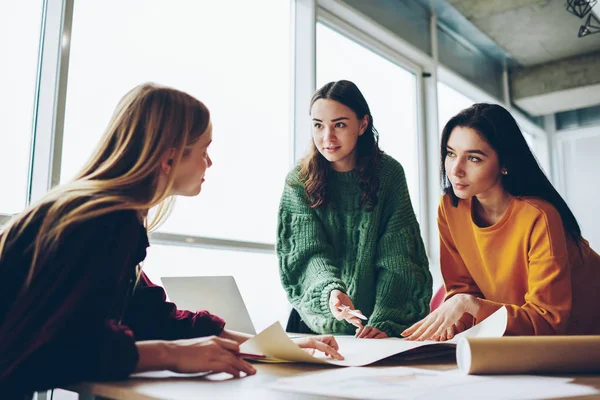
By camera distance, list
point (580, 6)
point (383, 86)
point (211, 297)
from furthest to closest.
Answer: point (383, 86) < point (580, 6) < point (211, 297)

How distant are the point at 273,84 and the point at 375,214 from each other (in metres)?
1.56

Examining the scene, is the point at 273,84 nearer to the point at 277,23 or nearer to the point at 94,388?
the point at 277,23

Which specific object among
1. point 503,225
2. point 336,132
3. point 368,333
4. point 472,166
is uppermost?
point 336,132

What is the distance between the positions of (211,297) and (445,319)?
0.49 metres

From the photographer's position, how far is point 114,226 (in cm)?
65

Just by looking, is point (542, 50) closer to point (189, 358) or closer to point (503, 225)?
point (503, 225)

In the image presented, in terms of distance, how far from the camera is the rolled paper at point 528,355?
0.65 metres

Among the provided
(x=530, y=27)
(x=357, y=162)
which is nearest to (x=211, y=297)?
(x=357, y=162)

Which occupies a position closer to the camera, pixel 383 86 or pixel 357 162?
pixel 357 162

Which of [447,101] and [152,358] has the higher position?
[447,101]

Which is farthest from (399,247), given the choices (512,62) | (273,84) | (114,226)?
(512,62)

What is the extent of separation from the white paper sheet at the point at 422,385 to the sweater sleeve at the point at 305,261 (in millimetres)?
637

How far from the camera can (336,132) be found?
1.64m

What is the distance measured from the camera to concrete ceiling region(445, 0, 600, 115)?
414 cm
